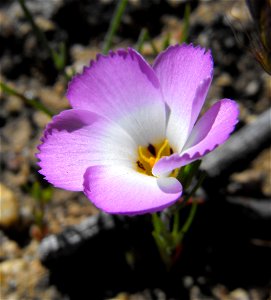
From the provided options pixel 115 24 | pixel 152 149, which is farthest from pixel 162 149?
pixel 115 24

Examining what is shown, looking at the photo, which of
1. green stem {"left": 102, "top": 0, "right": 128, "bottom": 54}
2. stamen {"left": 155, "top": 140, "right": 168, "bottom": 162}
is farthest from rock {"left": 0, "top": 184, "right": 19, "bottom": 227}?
stamen {"left": 155, "top": 140, "right": 168, "bottom": 162}

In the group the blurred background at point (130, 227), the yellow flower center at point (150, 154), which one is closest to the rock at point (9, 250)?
the blurred background at point (130, 227)

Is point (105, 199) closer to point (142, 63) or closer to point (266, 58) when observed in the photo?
point (142, 63)

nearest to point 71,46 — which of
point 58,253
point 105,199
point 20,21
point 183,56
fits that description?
point 20,21

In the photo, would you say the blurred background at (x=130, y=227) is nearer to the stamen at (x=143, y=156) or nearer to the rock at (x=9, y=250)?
the rock at (x=9, y=250)

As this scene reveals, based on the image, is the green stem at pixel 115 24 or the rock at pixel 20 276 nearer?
the rock at pixel 20 276

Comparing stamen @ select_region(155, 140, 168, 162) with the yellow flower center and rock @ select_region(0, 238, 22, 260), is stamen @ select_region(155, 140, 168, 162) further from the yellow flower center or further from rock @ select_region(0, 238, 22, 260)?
rock @ select_region(0, 238, 22, 260)

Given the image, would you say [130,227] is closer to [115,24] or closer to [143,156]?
[143,156]
